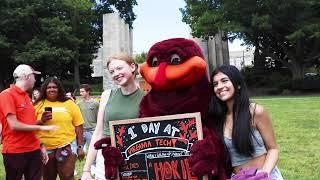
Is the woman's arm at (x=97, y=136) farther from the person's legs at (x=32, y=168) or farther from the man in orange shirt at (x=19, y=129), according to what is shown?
the person's legs at (x=32, y=168)

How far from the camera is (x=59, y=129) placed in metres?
6.24

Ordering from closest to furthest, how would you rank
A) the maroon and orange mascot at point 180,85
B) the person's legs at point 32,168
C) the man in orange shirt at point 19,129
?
the maroon and orange mascot at point 180,85
the man in orange shirt at point 19,129
the person's legs at point 32,168

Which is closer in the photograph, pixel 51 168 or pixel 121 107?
pixel 121 107

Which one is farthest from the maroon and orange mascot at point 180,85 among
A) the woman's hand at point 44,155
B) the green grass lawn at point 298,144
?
the green grass lawn at point 298,144

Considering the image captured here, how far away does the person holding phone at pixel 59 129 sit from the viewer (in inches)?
243

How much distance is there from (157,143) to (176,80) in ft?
1.55

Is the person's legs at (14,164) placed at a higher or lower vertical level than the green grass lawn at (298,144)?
higher

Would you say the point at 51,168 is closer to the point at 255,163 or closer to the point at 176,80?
the point at 176,80

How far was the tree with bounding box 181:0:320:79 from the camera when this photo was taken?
33.7 metres

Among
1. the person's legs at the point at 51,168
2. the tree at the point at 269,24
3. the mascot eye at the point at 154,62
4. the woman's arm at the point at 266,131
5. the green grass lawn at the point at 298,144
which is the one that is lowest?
the green grass lawn at the point at 298,144

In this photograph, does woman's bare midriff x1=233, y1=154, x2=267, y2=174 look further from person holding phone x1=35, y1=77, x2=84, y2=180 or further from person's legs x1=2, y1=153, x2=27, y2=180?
person holding phone x1=35, y1=77, x2=84, y2=180

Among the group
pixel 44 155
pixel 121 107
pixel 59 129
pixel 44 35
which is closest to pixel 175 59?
pixel 121 107

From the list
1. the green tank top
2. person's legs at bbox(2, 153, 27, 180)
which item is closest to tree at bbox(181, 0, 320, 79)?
person's legs at bbox(2, 153, 27, 180)

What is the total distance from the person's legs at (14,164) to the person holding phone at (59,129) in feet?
2.27
